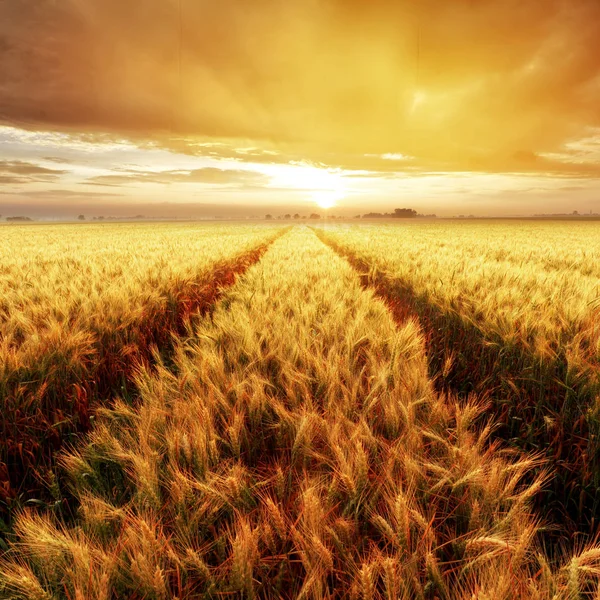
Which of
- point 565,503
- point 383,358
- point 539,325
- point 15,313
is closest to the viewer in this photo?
point 565,503

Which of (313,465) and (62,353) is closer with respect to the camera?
(313,465)

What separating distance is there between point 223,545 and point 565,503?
148 centimetres

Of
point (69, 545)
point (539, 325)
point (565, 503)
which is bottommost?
point (565, 503)

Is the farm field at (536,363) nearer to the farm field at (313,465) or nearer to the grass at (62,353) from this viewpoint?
the farm field at (313,465)

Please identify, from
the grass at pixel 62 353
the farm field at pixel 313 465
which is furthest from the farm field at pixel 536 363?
the grass at pixel 62 353

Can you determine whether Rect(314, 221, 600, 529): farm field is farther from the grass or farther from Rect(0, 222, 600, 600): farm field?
the grass

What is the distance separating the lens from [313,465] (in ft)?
4.51

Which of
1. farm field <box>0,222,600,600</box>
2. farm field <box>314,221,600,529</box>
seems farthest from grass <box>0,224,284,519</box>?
farm field <box>314,221,600,529</box>

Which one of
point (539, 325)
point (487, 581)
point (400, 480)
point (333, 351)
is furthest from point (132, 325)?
point (539, 325)

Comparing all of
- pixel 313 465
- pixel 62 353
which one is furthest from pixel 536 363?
pixel 62 353

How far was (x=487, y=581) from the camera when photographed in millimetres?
850

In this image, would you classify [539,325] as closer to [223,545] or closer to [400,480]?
[400,480]

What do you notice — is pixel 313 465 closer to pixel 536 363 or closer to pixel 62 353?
pixel 536 363

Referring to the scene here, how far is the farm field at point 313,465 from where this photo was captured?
0.92m
